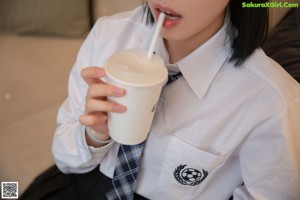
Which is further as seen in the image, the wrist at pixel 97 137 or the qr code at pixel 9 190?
the qr code at pixel 9 190

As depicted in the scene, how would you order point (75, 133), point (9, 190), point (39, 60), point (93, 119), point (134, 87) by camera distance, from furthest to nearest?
point (39, 60) → point (9, 190) → point (75, 133) → point (93, 119) → point (134, 87)

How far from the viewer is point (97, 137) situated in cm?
76

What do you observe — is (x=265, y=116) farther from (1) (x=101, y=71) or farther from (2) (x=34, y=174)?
(2) (x=34, y=174)

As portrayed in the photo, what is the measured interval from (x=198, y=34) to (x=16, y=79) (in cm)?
88

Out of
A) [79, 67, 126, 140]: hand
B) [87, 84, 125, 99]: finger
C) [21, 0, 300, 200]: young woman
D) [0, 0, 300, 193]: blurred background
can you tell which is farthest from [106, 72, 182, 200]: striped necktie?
[0, 0, 300, 193]: blurred background

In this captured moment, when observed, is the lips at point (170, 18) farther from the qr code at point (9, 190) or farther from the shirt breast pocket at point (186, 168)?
the qr code at point (9, 190)

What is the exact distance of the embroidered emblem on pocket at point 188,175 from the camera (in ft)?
2.49

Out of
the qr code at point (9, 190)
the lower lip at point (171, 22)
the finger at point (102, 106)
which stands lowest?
the qr code at point (9, 190)

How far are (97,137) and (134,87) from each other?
305mm

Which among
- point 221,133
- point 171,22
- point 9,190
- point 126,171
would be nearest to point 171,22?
point 171,22

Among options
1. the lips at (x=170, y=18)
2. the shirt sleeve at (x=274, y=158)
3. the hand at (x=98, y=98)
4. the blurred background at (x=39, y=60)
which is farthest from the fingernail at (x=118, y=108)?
the blurred background at (x=39, y=60)

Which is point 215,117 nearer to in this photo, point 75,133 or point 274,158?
point 274,158

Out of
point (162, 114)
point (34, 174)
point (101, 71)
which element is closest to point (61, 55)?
point (34, 174)

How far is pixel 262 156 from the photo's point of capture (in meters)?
0.72
